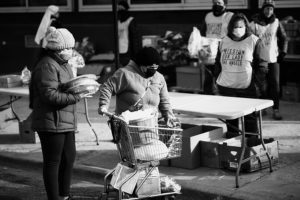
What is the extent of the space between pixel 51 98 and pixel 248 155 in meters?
2.58

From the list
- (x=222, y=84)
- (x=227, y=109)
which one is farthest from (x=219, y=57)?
(x=227, y=109)

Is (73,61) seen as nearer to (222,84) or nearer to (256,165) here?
(222,84)

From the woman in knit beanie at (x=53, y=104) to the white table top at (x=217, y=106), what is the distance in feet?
4.94

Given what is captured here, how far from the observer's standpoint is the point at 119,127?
253 inches

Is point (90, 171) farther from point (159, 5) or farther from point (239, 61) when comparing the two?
point (159, 5)

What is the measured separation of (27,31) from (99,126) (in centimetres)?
784


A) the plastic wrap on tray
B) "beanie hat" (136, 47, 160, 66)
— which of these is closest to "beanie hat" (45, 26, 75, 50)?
the plastic wrap on tray

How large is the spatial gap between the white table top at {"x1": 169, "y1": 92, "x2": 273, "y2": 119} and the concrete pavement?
80 centimetres

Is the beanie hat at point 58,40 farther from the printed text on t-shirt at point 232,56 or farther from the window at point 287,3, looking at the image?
the window at point 287,3

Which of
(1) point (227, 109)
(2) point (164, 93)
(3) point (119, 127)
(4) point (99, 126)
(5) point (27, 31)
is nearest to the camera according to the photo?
(3) point (119, 127)

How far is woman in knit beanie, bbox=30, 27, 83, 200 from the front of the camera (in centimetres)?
660

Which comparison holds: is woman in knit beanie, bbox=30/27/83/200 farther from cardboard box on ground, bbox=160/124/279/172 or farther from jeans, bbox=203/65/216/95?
jeans, bbox=203/65/216/95

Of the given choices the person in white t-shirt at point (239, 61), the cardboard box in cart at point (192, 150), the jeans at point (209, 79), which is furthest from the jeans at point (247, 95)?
the jeans at point (209, 79)

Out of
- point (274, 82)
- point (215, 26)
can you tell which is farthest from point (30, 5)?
point (274, 82)
